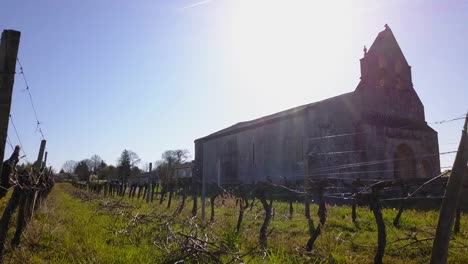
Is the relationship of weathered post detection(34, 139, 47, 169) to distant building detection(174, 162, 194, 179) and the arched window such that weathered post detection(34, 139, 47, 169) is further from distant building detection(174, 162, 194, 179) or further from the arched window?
distant building detection(174, 162, 194, 179)

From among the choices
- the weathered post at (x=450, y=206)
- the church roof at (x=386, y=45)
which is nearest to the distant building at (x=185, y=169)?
the church roof at (x=386, y=45)

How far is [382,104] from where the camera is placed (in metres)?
26.9

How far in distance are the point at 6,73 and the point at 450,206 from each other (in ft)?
17.6

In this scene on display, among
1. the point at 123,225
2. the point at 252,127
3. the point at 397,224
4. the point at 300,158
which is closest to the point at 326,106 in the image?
the point at 300,158

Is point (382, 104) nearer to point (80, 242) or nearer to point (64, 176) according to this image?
point (80, 242)

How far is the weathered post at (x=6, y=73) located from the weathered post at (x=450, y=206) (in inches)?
193

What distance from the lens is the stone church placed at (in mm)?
23328

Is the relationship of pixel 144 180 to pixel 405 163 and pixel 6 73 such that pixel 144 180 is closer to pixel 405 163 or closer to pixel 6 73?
pixel 405 163

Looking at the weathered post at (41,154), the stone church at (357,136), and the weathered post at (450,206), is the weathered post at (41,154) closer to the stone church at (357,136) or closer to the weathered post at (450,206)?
the stone church at (357,136)

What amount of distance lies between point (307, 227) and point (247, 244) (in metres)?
3.56

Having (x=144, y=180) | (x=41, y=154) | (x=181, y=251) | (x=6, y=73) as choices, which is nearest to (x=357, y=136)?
(x=41, y=154)

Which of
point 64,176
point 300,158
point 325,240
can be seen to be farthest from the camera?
point 64,176

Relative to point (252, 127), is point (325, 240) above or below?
below

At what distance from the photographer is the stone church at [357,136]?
918 inches
